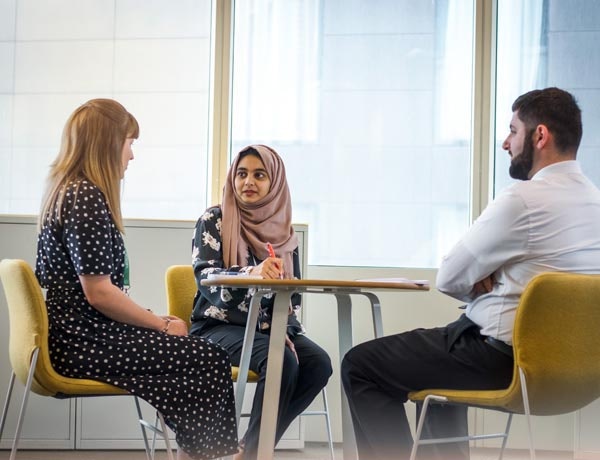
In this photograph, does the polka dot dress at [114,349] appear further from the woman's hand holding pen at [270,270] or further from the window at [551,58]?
the window at [551,58]

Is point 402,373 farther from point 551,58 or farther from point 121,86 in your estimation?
point 121,86

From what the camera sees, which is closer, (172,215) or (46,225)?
(46,225)

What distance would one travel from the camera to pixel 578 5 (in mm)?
4125

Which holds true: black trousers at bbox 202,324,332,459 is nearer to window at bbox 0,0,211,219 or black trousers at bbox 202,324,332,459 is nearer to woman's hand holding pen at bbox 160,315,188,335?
woman's hand holding pen at bbox 160,315,188,335

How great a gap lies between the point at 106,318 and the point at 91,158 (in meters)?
0.47

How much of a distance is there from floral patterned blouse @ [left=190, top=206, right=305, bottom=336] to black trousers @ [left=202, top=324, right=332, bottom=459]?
0.14 ft

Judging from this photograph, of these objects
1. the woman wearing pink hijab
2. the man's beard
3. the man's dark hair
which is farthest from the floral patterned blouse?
the man's dark hair

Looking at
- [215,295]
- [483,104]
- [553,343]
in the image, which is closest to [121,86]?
[215,295]

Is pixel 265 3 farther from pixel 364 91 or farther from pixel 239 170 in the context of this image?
pixel 239 170

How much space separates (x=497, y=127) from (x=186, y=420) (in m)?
2.47

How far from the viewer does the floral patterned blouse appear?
294cm

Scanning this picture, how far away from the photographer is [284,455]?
3.70 m

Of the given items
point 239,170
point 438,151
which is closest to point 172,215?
point 239,170

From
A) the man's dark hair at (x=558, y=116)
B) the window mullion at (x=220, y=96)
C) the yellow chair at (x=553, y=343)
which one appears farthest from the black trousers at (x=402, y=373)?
the window mullion at (x=220, y=96)
